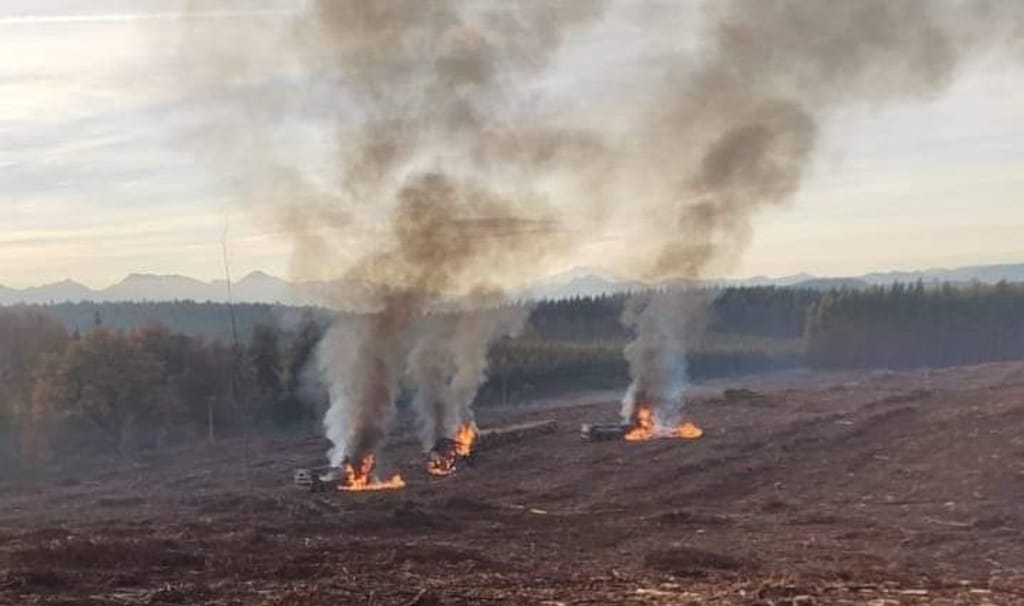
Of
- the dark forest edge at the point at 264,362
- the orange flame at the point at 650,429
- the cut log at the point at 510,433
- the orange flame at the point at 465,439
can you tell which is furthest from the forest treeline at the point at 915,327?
the orange flame at the point at 465,439

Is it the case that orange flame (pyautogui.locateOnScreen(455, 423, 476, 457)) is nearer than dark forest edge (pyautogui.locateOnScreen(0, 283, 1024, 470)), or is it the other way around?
orange flame (pyautogui.locateOnScreen(455, 423, 476, 457))

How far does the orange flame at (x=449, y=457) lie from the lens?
165ft

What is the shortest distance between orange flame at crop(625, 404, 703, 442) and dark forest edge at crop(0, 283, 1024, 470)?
264 inches

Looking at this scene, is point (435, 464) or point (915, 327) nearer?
point (435, 464)

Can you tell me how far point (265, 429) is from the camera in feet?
270

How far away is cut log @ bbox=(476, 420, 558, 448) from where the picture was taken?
57237 mm

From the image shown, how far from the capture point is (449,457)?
169ft

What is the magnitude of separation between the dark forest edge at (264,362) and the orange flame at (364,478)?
8.70 m

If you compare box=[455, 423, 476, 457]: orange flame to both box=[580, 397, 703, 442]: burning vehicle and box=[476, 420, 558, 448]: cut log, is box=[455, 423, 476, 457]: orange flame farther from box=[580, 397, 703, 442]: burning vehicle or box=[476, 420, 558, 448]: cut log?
box=[580, 397, 703, 442]: burning vehicle

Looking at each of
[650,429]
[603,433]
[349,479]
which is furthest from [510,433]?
[349,479]

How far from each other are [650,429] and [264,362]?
3089 cm

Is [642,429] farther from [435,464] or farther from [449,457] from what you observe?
[435,464]

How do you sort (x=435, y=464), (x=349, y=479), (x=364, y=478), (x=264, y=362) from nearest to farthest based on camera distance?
(x=349, y=479) < (x=364, y=478) < (x=435, y=464) < (x=264, y=362)

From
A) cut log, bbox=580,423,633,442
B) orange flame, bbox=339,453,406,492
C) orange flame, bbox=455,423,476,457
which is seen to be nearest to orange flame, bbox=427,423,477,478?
orange flame, bbox=455,423,476,457
